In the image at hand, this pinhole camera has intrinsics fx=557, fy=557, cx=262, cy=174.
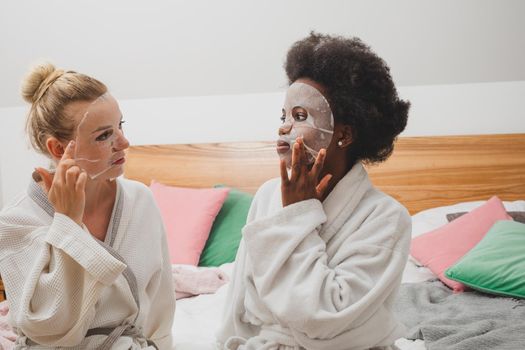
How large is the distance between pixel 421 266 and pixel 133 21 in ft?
Answer: 6.50

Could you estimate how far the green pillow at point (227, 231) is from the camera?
2.43m

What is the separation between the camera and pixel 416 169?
8.87 ft

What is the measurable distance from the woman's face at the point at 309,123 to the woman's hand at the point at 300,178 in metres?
0.06

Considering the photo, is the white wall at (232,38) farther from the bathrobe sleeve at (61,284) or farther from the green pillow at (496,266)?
the bathrobe sleeve at (61,284)

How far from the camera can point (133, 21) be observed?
3049mm

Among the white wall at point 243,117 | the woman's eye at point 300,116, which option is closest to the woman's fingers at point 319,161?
the woman's eye at point 300,116

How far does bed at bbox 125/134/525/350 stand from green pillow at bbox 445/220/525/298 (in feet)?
1.08

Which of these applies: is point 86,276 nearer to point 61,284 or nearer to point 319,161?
point 61,284

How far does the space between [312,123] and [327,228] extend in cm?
22

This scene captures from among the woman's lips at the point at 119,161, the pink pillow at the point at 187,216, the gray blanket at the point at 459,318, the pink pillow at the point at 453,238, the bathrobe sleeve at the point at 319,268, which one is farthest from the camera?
the pink pillow at the point at 187,216

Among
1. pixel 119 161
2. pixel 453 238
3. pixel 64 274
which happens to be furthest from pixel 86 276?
pixel 453 238

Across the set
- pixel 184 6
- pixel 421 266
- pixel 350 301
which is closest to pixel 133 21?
pixel 184 6

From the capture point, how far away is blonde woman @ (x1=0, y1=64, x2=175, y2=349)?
3.35 ft

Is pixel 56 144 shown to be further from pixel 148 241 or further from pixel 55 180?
pixel 148 241
